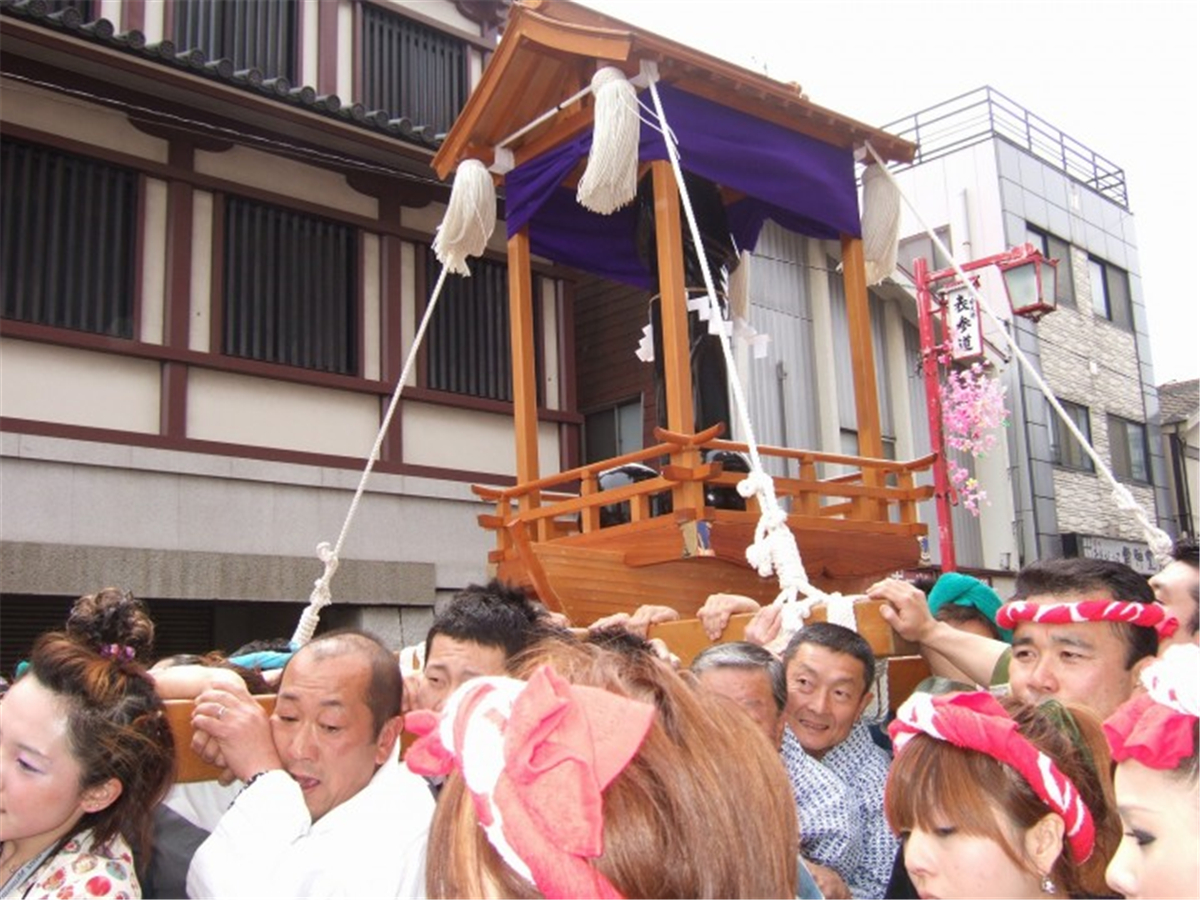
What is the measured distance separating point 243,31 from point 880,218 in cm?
478

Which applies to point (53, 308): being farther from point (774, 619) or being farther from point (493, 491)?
point (774, 619)

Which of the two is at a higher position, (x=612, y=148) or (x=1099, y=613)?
(x=612, y=148)

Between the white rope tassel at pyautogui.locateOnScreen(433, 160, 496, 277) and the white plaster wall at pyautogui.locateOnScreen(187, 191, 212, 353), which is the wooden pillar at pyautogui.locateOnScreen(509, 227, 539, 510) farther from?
the white plaster wall at pyautogui.locateOnScreen(187, 191, 212, 353)

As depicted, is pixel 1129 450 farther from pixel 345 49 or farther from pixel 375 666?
pixel 375 666

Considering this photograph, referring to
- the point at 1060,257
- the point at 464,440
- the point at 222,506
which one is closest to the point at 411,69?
the point at 464,440

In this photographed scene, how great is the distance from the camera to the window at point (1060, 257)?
15.6 metres

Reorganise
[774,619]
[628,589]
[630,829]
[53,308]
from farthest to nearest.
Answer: [53,308] → [628,589] → [774,619] → [630,829]

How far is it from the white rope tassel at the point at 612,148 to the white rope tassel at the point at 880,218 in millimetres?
1636

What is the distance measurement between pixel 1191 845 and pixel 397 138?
262 inches

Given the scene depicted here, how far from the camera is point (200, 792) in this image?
2.42m

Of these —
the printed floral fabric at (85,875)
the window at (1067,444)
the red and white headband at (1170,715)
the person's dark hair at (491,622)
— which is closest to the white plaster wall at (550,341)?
the person's dark hair at (491,622)

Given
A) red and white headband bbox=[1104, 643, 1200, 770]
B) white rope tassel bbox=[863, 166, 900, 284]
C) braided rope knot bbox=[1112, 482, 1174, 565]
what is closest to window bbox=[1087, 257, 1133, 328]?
white rope tassel bbox=[863, 166, 900, 284]

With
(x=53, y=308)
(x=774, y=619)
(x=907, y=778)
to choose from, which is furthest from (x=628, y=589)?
(x=53, y=308)

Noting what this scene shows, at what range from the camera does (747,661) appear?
258cm
